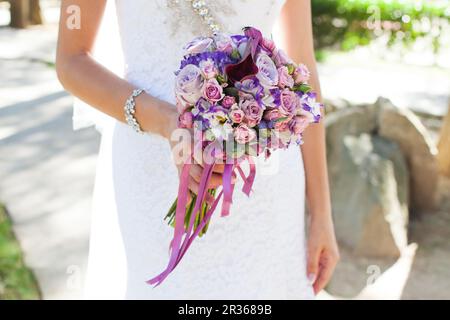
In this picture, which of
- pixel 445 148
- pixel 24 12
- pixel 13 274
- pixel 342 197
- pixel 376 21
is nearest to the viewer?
pixel 13 274

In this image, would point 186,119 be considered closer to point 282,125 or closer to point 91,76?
point 282,125

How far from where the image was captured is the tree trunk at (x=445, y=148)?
504 cm

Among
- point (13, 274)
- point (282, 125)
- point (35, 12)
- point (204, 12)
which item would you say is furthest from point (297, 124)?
point (35, 12)

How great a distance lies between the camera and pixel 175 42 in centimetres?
146

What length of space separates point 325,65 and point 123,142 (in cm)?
796

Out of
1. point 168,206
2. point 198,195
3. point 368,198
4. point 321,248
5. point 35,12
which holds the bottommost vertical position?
point 368,198

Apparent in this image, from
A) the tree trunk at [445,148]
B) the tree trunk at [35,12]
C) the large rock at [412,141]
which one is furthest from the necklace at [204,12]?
the tree trunk at [35,12]

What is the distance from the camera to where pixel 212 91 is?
1121 mm

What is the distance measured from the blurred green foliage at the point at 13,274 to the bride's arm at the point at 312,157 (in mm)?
1938

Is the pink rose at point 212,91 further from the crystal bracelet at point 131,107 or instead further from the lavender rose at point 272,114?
the crystal bracelet at point 131,107

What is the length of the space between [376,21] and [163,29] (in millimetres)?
9086

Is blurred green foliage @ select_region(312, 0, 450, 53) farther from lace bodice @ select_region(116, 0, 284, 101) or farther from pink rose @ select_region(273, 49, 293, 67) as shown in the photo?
pink rose @ select_region(273, 49, 293, 67)

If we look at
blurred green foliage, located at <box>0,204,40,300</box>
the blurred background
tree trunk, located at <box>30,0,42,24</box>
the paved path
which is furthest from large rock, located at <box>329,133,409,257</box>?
tree trunk, located at <box>30,0,42,24</box>
